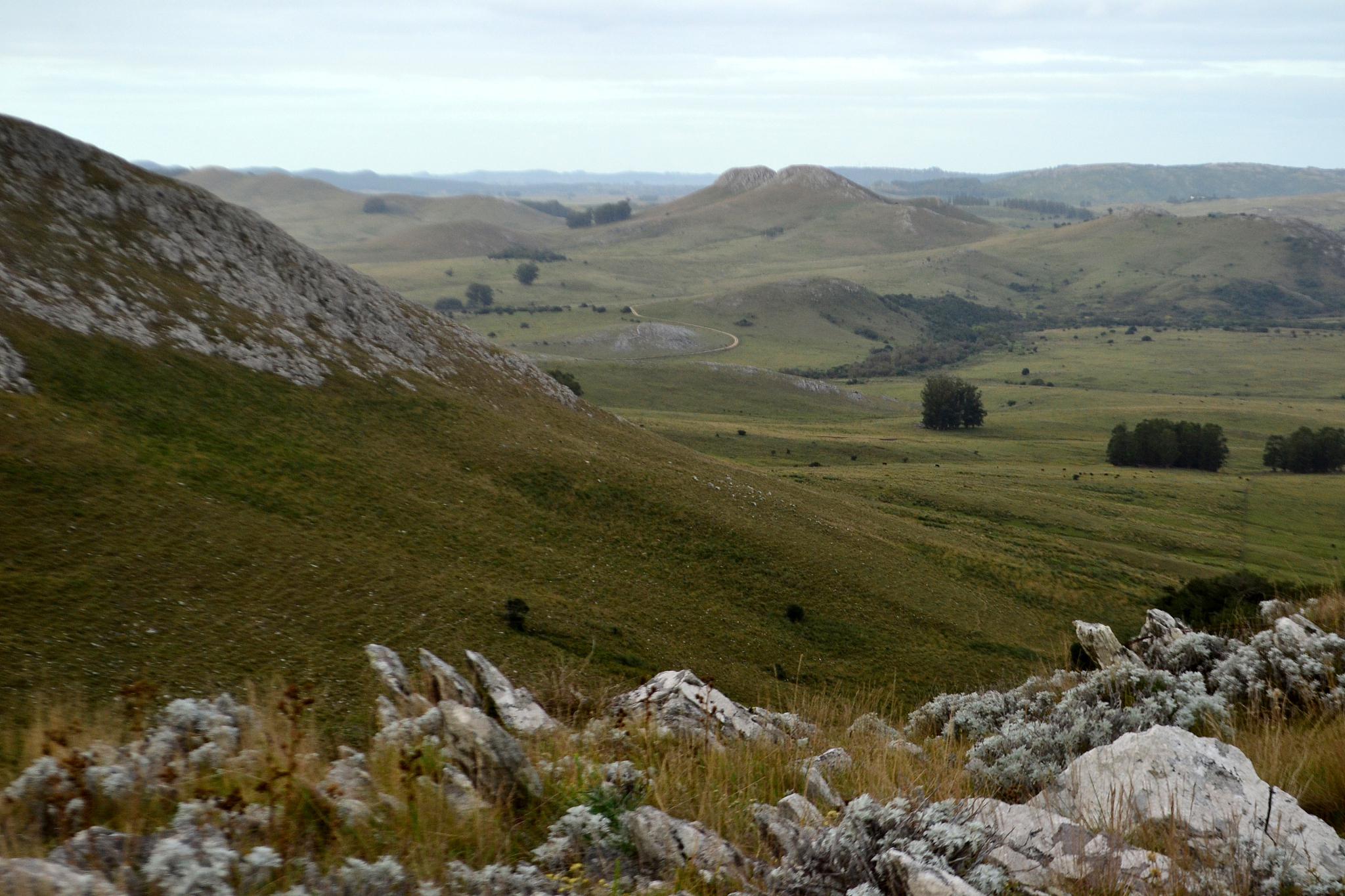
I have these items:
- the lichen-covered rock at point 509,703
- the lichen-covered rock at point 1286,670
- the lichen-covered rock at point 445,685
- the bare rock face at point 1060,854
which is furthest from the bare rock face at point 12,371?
the lichen-covered rock at point 1286,670

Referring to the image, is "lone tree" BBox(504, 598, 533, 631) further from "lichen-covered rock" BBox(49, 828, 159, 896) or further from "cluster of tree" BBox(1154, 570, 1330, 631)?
"lichen-covered rock" BBox(49, 828, 159, 896)

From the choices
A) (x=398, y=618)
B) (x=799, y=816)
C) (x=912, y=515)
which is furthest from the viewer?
(x=912, y=515)

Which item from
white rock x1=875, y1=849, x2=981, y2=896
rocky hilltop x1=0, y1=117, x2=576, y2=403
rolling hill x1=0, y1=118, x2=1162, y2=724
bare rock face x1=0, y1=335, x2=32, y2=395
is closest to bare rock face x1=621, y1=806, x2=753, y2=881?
white rock x1=875, y1=849, x2=981, y2=896

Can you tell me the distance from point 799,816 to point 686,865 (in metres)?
1.44

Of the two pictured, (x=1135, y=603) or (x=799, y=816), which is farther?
(x=1135, y=603)

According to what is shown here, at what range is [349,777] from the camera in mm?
7934

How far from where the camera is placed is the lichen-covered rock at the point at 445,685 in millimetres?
11688

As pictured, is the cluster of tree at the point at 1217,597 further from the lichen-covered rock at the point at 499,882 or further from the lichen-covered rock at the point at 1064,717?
the lichen-covered rock at the point at 499,882

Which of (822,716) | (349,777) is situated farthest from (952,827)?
(349,777)

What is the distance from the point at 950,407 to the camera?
174625 millimetres

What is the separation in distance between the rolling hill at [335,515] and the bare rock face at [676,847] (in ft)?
54.5

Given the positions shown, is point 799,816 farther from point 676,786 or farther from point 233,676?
point 233,676

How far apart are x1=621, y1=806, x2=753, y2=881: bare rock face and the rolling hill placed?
16.6 m

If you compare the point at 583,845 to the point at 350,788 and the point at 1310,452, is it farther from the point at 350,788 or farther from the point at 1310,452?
the point at 1310,452
